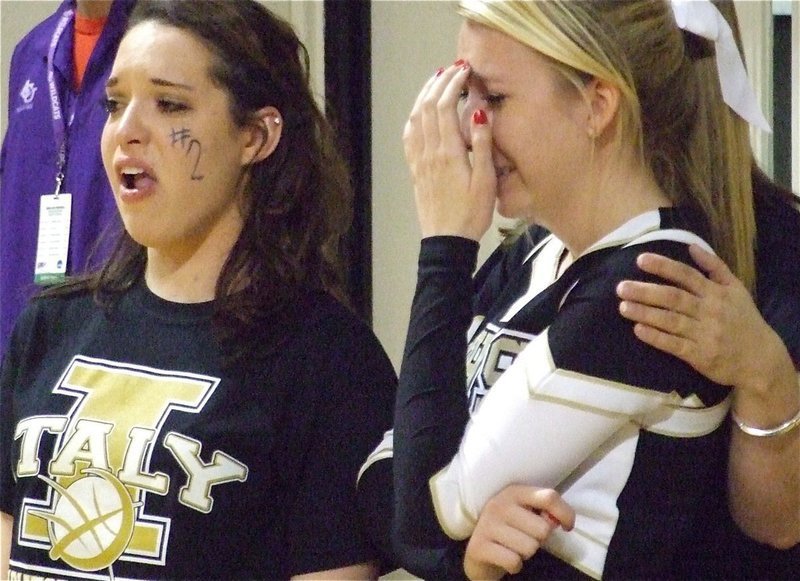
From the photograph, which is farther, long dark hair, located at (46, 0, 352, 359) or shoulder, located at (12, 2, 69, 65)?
shoulder, located at (12, 2, 69, 65)

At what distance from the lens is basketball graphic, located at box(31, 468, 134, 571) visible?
1284 millimetres

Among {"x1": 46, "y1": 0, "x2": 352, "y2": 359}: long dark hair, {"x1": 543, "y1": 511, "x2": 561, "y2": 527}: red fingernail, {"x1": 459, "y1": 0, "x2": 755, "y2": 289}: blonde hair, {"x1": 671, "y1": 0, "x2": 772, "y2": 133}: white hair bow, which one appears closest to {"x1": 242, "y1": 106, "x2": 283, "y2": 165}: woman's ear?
{"x1": 46, "y1": 0, "x2": 352, "y2": 359}: long dark hair

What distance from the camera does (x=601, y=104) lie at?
1114 mm

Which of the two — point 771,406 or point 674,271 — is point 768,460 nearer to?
point 771,406

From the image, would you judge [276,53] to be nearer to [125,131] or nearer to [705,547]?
[125,131]

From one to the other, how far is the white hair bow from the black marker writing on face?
1.93 ft

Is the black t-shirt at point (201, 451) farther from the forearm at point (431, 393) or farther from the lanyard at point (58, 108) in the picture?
the lanyard at point (58, 108)

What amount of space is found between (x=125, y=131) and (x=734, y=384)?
30.3 inches

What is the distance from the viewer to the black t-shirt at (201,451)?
1272 millimetres

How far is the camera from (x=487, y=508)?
1.03 m

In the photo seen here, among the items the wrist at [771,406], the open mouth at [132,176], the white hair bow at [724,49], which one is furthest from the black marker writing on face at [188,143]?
the wrist at [771,406]

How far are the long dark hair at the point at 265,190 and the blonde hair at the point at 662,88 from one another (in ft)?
1.26

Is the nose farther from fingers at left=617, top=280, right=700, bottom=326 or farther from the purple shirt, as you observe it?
the purple shirt

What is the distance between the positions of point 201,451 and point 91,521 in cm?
16
